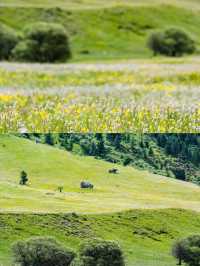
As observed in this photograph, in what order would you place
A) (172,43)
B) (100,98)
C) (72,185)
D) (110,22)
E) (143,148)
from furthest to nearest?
(110,22) → (172,43) → (100,98) → (143,148) → (72,185)

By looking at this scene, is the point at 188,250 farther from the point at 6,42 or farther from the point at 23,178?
the point at 6,42

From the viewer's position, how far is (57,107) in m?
20.0

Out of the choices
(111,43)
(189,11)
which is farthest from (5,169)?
(189,11)

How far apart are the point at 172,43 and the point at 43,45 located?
28101 mm

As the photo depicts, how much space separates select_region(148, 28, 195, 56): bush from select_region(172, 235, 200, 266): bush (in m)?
111

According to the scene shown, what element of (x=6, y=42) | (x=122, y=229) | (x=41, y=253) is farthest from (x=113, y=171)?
(x=6, y=42)

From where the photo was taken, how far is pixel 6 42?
107 m

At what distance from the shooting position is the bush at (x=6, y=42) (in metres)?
Result: 105

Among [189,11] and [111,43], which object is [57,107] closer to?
[111,43]

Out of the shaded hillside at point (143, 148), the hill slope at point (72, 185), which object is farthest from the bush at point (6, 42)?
the hill slope at point (72, 185)

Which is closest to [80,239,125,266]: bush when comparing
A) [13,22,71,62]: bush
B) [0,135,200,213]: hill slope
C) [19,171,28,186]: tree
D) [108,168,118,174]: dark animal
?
[0,135,200,213]: hill slope

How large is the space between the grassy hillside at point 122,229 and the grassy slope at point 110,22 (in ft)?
385

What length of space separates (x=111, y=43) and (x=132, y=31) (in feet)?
30.2

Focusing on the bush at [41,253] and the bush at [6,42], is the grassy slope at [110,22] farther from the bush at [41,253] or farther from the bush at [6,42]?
the bush at [41,253]
